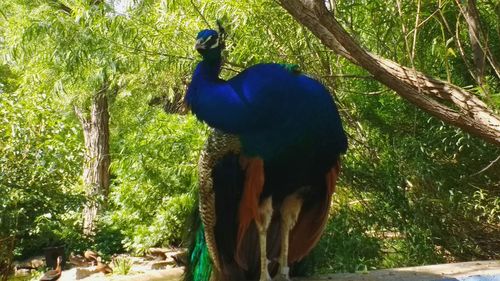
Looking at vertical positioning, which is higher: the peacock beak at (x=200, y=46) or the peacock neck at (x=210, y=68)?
the peacock beak at (x=200, y=46)

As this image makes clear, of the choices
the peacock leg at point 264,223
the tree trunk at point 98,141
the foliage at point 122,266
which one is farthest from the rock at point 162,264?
the peacock leg at point 264,223

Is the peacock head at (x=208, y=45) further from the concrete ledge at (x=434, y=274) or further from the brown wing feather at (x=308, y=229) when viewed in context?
the concrete ledge at (x=434, y=274)

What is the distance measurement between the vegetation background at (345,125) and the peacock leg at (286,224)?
13.3 inches

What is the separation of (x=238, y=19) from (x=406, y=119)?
1.21 m

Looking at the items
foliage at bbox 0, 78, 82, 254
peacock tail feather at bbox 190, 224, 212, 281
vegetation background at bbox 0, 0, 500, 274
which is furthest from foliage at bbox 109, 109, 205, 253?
peacock tail feather at bbox 190, 224, 212, 281

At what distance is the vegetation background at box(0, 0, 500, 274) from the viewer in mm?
3260

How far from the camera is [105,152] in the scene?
8781 millimetres

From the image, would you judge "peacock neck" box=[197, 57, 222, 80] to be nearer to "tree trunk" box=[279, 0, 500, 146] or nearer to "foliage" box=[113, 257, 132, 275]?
"tree trunk" box=[279, 0, 500, 146]

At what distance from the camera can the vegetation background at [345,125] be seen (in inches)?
128

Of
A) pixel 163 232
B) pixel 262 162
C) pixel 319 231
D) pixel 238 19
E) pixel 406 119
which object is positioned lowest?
pixel 163 232

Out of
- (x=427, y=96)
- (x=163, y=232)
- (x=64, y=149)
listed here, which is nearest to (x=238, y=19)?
(x=427, y=96)

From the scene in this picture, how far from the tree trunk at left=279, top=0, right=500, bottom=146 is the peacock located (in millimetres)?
279

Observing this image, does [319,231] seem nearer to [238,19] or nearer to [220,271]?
[220,271]

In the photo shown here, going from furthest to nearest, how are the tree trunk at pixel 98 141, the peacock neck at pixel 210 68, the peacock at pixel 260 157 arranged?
the tree trunk at pixel 98 141 < the peacock neck at pixel 210 68 < the peacock at pixel 260 157
